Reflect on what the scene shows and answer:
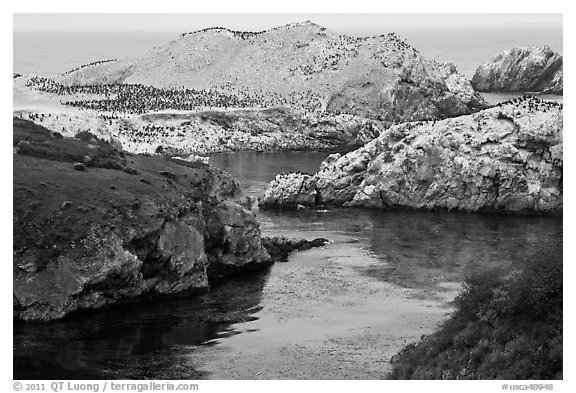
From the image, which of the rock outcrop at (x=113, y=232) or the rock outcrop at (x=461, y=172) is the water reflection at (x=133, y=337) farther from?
the rock outcrop at (x=461, y=172)

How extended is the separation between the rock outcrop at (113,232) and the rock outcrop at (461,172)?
3642 centimetres

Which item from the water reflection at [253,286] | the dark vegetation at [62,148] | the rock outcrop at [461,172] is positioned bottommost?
the water reflection at [253,286]

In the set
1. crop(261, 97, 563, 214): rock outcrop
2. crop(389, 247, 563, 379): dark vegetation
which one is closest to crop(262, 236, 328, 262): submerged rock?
crop(261, 97, 563, 214): rock outcrop

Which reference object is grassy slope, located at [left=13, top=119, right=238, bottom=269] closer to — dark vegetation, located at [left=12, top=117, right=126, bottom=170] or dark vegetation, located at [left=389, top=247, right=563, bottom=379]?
dark vegetation, located at [left=12, top=117, right=126, bottom=170]

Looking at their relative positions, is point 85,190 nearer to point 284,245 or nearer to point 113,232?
point 113,232

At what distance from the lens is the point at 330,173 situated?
15100 cm

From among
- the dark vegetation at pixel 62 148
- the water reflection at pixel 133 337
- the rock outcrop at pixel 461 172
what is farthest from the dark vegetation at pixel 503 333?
the rock outcrop at pixel 461 172

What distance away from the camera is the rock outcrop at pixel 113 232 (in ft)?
279

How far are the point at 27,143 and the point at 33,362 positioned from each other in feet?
123

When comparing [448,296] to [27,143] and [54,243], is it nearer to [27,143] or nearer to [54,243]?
[54,243]

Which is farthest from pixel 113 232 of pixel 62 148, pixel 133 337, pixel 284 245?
pixel 284 245

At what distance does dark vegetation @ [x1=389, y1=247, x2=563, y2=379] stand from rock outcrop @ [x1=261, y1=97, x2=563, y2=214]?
74802mm

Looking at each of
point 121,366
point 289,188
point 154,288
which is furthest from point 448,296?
point 289,188

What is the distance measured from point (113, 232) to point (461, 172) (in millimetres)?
67151
